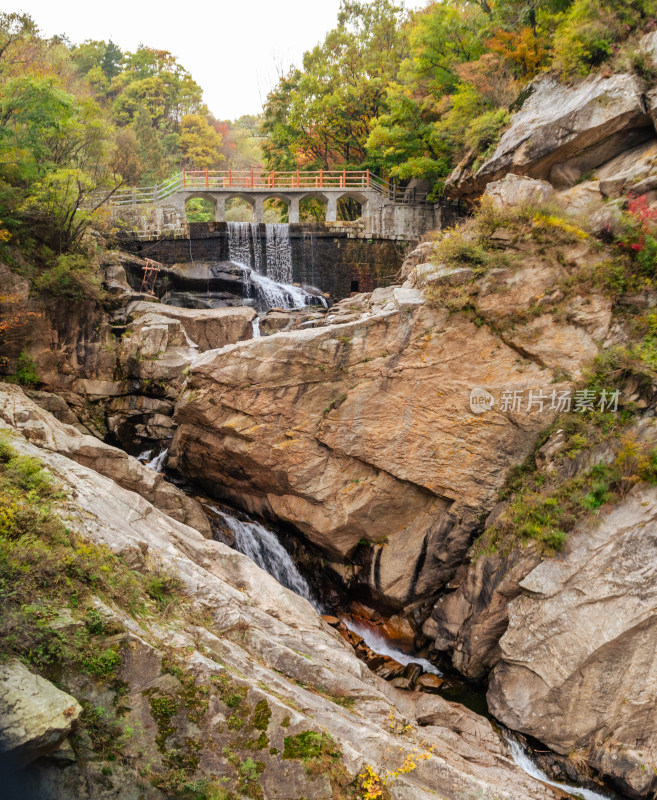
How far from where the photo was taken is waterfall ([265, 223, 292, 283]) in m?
23.5

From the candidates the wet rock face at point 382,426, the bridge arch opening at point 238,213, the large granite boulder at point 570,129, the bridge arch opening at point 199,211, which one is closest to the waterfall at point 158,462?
the wet rock face at point 382,426

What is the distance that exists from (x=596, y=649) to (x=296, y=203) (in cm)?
2280

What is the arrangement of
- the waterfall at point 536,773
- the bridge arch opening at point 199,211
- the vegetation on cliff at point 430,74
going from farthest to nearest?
the bridge arch opening at point 199,211
the vegetation on cliff at point 430,74
the waterfall at point 536,773

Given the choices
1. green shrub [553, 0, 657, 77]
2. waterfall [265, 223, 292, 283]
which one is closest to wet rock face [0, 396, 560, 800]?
green shrub [553, 0, 657, 77]

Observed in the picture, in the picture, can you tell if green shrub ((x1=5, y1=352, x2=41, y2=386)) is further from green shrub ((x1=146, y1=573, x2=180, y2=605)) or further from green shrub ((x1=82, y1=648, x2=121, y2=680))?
green shrub ((x1=82, y1=648, x2=121, y2=680))

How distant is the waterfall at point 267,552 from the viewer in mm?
12812

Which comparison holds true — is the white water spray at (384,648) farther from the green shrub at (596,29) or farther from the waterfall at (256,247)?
the waterfall at (256,247)

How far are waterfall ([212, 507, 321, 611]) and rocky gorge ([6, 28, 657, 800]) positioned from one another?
0.49 meters

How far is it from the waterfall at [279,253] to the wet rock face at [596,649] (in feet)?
57.1

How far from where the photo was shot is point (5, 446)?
7.41 metres

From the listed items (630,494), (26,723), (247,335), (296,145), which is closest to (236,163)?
(296,145)

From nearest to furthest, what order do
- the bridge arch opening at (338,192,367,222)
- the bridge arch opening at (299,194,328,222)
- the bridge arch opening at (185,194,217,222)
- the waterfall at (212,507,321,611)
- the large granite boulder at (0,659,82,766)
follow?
the large granite boulder at (0,659,82,766) < the waterfall at (212,507,321,611) < the bridge arch opening at (338,192,367,222) < the bridge arch opening at (299,194,328,222) < the bridge arch opening at (185,194,217,222)

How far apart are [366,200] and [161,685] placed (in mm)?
24377

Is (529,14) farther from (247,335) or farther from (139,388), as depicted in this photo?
(139,388)
